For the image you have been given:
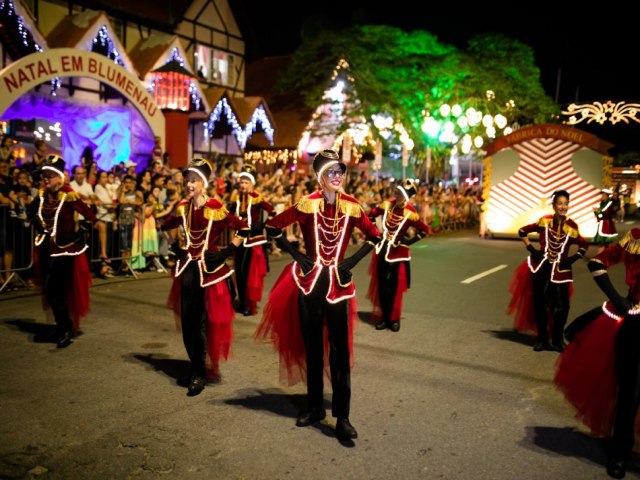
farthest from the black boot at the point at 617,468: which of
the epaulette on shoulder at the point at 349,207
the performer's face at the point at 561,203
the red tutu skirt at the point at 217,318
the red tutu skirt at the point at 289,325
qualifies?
the performer's face at the point at 561,203

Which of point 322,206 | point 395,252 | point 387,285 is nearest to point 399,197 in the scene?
point 395,252

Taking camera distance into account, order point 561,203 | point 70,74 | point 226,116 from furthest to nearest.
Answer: point 226,116 → point 70,74 → point 561,203

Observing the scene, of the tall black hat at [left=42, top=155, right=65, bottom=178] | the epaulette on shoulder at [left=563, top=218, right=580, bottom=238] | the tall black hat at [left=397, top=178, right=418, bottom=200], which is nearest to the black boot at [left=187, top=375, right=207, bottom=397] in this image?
the tall black hat at [left=42, top=155, right=65, bottom=178]

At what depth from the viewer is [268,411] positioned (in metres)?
5.31

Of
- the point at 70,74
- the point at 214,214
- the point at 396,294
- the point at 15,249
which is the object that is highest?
the point at 70,74

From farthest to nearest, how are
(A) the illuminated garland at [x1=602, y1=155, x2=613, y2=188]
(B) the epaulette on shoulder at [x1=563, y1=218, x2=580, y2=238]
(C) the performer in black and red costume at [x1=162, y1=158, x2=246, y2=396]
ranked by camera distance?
(A) the illuminated garland at [x1=602, y1=155, x2=613, y2=188] → (B) the epaulette on shoulder at [x1=563, y1=218, x2=580, y2=238] → (C) the performer in black and red costume at [x1=162, y1=158, x2=246, y2=396]

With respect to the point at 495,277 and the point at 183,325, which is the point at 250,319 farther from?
the point at 495,277

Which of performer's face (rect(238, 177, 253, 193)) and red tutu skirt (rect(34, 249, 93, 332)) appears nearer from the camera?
red tutu skirt (rect(34, 249, 93, 332))

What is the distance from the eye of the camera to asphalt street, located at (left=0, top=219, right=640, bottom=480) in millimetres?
4285

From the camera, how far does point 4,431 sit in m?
4.71

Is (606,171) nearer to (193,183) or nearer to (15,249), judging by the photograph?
(15,249)

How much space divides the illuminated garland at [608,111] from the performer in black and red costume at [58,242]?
924 inches

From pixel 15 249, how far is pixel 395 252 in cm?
659

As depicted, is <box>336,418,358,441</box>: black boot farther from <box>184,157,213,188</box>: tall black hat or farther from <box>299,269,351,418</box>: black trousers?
<box>184,157,213,188</box>: tall black hat
